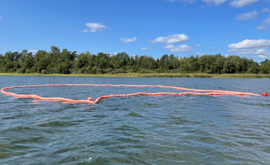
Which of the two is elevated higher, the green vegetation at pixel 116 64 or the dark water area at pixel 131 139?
the green vegetation at pixel 116 64

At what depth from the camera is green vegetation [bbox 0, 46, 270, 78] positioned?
337 feet

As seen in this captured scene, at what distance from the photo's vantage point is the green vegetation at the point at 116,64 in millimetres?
102625

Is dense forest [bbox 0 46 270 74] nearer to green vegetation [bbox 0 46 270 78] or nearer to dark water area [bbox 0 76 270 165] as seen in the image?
green vegetation [bbox 0 46 270 78]

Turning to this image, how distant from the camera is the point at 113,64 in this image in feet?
386

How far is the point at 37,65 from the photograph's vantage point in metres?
109

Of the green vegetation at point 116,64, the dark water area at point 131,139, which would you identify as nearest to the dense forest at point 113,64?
the green vegetation at point 116,64

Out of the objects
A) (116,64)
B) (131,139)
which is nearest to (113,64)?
(116,64)

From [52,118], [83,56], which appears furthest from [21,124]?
[83,56]

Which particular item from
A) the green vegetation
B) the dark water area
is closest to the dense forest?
the green vegetation

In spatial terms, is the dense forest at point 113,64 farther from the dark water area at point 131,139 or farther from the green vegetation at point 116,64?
the dark water area at point 131,139

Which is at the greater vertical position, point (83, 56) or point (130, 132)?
point (83, 56)

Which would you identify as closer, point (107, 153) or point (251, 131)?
point (107, 153)

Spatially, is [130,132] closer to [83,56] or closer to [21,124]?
[21,124]

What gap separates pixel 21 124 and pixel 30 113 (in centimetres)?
212
